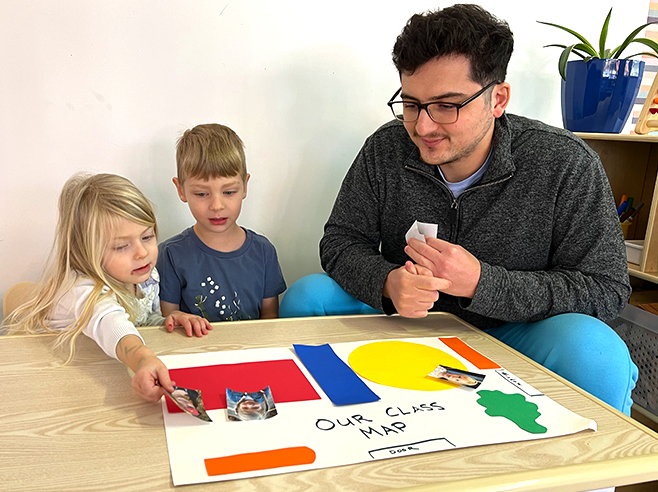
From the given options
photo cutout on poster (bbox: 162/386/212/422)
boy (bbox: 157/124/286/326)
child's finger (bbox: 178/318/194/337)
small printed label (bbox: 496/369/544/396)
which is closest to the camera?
photo cutout on poster (bbox: 162/386/212/422)

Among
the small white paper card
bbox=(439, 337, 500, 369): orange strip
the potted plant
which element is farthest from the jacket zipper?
the potted plant

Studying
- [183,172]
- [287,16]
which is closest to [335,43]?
[287,16]

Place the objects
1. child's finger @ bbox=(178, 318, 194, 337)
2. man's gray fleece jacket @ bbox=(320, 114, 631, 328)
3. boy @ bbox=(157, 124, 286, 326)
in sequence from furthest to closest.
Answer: boy @ bbox=(157, 124, 286, 326) → man's gray fleece jacket @ bbox=(320, 114, 631, 328) → child's finger @ bbox=(178, 318, 194, 337)

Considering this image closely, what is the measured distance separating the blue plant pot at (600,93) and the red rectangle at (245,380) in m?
1.26

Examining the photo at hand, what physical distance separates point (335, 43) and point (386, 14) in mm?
184

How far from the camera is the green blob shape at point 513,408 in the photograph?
741mm

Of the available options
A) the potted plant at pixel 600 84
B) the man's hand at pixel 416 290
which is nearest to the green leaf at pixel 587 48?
the potted plant at pixel 600 84

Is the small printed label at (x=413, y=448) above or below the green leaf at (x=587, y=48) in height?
below

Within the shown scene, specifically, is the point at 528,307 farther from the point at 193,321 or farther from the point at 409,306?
the point at 193,321

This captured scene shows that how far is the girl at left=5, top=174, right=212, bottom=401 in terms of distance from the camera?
1064mm

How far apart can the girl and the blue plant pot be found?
128cm

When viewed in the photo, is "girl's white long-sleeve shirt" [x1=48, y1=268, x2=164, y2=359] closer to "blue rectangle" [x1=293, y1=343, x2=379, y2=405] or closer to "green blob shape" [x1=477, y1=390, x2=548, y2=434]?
"blue rectangle" [x1=293, y1=343, x2=379, y2=405]

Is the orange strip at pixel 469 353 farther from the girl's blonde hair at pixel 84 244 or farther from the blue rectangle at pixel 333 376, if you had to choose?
the girl's blonde hair at pixel 84 244

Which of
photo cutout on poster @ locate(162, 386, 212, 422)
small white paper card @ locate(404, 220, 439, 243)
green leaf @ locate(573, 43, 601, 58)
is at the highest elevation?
green leaf @ locate(573, 43, 601, 58)
